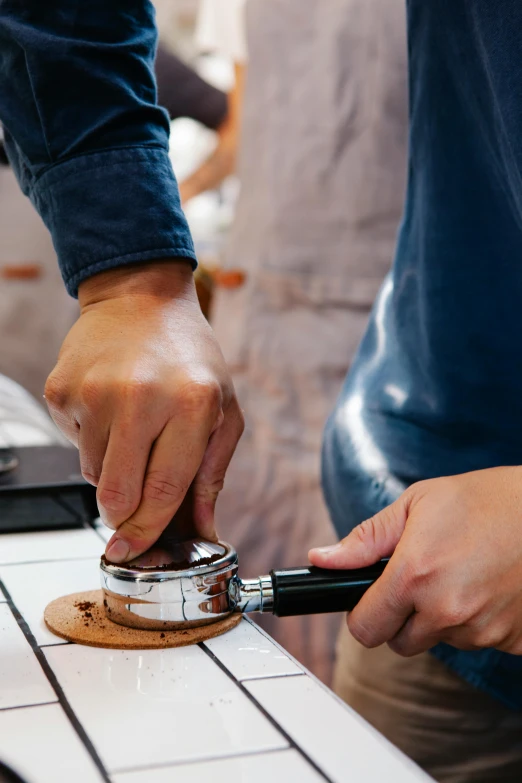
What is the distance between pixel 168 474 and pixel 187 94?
1.83 meters

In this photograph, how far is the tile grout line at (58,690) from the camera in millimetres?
394

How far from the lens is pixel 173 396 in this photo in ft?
1.74

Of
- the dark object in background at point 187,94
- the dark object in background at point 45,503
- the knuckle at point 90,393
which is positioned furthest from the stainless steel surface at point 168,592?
the dark object in background at point 187,94

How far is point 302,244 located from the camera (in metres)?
1.82

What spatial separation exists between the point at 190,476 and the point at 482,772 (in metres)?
0.49

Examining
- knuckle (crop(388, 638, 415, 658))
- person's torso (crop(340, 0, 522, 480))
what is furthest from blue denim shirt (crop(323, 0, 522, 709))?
knuckle (crop(388, 638, 415, 658))

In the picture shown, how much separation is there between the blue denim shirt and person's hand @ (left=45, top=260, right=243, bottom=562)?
272mm

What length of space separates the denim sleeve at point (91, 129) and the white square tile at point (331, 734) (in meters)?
0.29

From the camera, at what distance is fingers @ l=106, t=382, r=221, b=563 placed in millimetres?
539

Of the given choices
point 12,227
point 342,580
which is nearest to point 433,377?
point 342,580

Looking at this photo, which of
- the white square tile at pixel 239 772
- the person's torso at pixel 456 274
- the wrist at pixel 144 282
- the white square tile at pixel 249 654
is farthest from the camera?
the person's torso at pixel 456 274

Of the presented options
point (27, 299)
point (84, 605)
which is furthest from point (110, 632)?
point (27, 299)

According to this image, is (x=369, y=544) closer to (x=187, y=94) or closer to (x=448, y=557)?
(x=448, y=557)

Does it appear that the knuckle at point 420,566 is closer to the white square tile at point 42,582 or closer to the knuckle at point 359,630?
the knuckle at point 359,630
